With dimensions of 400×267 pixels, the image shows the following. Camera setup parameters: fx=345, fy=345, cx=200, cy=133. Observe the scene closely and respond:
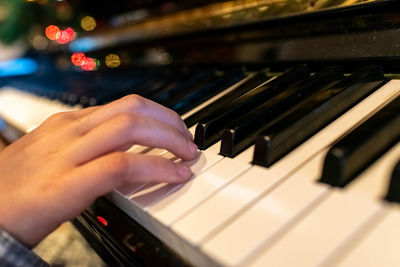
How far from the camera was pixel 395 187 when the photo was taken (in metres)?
0.35

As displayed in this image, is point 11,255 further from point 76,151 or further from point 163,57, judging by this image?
point 163,57

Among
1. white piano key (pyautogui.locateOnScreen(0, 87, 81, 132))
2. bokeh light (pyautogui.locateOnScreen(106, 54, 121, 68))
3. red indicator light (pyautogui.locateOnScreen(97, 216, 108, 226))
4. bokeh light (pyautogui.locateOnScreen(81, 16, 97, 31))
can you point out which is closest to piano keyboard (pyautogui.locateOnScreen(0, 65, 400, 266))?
red indicator light (pyautogui.locateOnScreen(97, 216, 108, 226))

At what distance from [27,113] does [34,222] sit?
977 mm

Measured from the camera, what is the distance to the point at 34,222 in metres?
0.51

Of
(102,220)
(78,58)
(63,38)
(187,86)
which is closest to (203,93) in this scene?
(187,86)

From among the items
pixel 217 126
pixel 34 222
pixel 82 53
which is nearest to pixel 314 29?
pixel 217 126

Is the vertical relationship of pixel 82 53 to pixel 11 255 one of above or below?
above

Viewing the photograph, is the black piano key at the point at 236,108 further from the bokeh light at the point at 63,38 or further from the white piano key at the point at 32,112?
the bokeh light at the point at 63,38

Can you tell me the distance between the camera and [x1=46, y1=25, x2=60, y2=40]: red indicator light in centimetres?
255

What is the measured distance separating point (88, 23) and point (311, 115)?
1686 millimetres

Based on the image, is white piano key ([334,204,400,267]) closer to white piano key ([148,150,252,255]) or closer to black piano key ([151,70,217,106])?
white piano key ([148,150,252,255])

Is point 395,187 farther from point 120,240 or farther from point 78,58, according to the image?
point 78,58

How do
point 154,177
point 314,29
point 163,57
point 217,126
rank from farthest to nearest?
1. point 163,57
2. point 314,29
3. point 217,126
4. point 154,177

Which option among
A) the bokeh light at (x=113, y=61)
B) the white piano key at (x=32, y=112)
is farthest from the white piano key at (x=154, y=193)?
the bokeh light at (x=113, y=61)
